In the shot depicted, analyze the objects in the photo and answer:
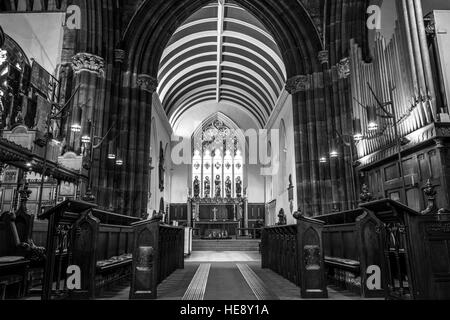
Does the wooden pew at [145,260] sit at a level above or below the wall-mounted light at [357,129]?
below

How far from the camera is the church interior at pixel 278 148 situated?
4.46 metres

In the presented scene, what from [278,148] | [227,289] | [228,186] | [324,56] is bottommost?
[227,289]

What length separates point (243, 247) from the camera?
15719 millimetres

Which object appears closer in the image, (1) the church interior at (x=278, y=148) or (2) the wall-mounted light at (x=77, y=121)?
(1) the church interior at (x=278, y=148)

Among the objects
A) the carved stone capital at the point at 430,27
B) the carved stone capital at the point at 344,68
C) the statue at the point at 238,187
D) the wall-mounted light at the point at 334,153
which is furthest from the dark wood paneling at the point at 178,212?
the carved stone capital at the point at 430,27

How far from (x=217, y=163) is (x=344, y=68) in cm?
1760

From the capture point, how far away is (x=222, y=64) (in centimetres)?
2105

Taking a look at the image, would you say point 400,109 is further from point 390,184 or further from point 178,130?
point 178,130

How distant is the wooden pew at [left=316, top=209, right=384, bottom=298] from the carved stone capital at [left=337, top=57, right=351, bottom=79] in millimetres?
5757

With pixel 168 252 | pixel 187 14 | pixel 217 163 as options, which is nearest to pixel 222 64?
pixel 187 14

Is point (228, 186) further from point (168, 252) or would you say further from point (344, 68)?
point (168, 252)

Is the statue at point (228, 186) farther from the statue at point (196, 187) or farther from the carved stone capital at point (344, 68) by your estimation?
the carved stone capital at point (344, 68)

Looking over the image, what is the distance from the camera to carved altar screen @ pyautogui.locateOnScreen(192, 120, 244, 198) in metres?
26.5

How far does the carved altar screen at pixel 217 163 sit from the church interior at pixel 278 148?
260 inches
